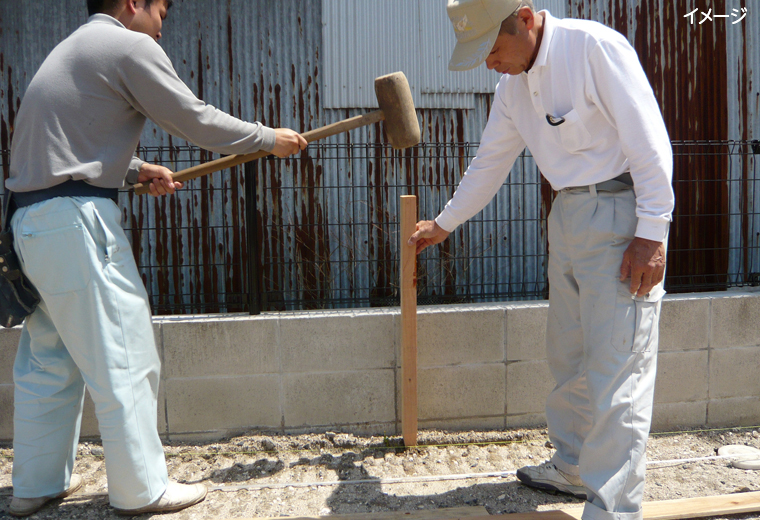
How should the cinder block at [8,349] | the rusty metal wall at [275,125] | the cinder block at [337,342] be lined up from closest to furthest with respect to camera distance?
the cinder block at [8,349], the cinder block at [337,342], the rusty metal wall at [275,125]

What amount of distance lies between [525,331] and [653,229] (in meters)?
1.55

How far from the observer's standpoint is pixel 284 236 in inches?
194

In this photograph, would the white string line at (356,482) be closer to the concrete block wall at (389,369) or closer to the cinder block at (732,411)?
the concrete block wall at (389,369)

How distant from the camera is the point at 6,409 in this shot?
3242 mm

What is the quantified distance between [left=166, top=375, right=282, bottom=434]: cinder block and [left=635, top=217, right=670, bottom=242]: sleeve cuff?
2.18 metres

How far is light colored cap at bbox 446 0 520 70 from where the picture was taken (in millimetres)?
2051

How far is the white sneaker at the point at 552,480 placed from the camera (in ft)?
8.55

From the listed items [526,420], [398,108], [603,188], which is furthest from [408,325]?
[603,188]

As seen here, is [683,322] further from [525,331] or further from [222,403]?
[222,403]

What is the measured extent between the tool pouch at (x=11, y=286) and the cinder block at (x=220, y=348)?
3.16 feet

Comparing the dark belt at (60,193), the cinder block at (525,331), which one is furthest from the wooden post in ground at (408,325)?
the dark belt at (60,193)

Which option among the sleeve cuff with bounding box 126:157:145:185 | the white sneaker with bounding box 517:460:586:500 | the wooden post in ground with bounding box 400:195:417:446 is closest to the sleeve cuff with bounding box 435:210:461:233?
the wooden post in ground with bounding box 400:195:417:446

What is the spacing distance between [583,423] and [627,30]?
14.3ft

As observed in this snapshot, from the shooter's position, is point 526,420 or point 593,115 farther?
point 526,420
